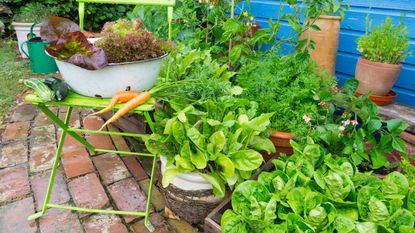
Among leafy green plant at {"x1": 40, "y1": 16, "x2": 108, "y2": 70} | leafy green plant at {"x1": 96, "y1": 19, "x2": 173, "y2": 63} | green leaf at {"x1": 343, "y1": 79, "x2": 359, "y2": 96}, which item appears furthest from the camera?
green leaf at {"x1": 343, "y1": 79, "x2": 359, "y2": 96}

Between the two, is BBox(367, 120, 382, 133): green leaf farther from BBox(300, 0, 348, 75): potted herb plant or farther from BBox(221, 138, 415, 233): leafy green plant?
BBox(300, 0, 348, 75): potted herb plant

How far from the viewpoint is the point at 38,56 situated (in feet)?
12.9

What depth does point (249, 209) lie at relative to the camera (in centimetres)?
141

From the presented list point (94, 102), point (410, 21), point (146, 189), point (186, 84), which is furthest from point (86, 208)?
point (410, 21)

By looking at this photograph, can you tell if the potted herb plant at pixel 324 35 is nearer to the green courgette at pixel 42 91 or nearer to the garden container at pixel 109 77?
the garden container at pixel 109 77

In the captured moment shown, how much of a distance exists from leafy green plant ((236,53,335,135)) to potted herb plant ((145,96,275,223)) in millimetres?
264

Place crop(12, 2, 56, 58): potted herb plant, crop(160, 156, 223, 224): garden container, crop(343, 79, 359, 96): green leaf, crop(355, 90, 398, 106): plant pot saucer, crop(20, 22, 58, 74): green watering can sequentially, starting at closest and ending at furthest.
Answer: crop(160, 156, 223, 224): garden container, crop(343, 79, 359, 96): green leaf, crop(355, 90, 398, 106): plant pot saucer, crop(20, 22, 58, 74): green watering can, crop(12, 2, 56, 58): potted herb plant

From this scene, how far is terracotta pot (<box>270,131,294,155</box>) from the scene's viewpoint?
6.63 ft

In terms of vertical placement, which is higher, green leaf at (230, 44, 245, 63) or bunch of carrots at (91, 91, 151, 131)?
green leaf at (230, 44, 245, 63)

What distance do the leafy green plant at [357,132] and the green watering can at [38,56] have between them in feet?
11.1

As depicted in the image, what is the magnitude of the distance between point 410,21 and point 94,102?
2.37 m

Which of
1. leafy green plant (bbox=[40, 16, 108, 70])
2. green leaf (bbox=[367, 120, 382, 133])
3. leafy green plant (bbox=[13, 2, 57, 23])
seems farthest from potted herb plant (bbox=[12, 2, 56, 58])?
green leaf (bbox=[367, 120, 382, 133])

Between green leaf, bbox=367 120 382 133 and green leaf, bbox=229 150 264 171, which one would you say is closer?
green leaf, bbox=229 150 264 171

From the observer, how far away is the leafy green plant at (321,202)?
1.28 m
